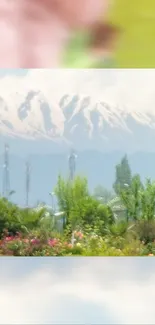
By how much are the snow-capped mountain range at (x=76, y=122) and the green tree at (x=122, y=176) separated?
0.32 ft

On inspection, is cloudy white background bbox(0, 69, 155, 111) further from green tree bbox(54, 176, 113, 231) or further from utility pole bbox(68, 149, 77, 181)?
green tree bbox(54, 176, 113, 231)

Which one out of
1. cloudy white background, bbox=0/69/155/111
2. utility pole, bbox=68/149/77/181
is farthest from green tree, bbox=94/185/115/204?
cloudy white background, bbox=0/69/155/111

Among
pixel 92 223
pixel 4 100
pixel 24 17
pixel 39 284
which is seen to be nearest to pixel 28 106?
pixel 4 100

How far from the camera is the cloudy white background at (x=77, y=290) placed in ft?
11.3

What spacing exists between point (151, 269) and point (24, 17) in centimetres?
161

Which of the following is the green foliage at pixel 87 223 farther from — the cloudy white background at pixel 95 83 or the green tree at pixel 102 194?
the cloudy white background at pixel 95 83

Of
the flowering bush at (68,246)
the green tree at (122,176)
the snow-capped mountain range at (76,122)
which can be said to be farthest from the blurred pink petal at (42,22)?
the flowering bush at (68,246)

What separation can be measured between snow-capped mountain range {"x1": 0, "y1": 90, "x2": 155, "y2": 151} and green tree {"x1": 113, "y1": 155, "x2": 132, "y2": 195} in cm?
10

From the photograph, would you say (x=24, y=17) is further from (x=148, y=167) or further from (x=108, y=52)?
(x=148, y=167)

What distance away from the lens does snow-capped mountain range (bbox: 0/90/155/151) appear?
365cm

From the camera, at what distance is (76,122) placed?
12.1 feet

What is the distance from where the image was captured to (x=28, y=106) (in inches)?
144

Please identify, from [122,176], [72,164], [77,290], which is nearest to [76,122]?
[72,164]

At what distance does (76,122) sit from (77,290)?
3.17 feet
